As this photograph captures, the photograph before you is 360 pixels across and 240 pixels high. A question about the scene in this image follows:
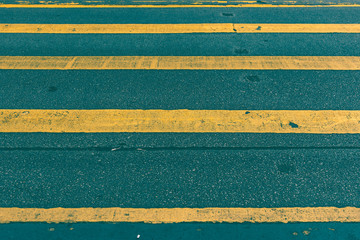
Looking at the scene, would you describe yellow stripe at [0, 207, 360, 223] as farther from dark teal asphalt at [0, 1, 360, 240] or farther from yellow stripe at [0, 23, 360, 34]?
yellow stripe at [0, 23, 360, 34]

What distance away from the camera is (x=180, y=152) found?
340 cm

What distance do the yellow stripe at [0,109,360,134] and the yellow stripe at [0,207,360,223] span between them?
0.98 meters

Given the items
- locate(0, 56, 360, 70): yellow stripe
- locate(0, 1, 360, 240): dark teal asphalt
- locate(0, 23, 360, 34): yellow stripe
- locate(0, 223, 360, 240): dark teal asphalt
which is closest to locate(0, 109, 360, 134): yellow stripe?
locate(0, 1, 360, 240): dark teal asphalt

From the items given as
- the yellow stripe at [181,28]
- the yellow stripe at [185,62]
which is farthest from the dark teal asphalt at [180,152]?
the yellow stripe at [181,28]

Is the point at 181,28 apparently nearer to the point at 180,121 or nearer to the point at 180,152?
the point at 180,121

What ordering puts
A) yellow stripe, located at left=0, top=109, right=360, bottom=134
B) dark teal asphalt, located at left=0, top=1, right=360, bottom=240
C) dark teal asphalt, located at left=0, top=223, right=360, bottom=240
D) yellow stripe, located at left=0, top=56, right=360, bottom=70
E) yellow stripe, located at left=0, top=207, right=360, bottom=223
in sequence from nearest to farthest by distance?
dark teal asphalt, located at left=0, top=223, right=360, bottom=240 → yellow stripe, located at left=0, top=207, right=360, bottom=223 → dark teal asphalt, located at left=0, top=1, right=360, bottom=240 → yellow stripe, located at left=0, top=109, right=360, bottom=134 → yellow stripe, located at left=0, top=56, right=360, bottom=70

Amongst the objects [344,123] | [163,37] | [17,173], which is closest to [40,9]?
[163,37]

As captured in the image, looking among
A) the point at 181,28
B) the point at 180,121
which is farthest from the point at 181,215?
the point at 181,28

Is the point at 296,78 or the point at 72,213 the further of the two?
the point at 296,78

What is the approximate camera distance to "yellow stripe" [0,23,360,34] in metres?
5.28

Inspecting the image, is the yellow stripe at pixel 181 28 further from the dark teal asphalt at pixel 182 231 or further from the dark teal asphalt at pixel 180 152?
the dark teal asphalt at pixel 182 231

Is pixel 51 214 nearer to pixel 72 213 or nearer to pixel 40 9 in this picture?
pixel 72 213

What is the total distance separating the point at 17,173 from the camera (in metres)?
3.20

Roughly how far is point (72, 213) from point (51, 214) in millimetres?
188
